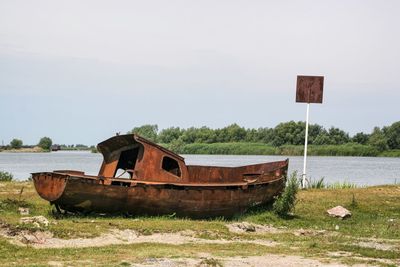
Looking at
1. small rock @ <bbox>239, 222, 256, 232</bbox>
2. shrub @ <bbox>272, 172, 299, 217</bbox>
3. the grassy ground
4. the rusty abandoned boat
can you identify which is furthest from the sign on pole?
small rock @ <bbox>239, 222, 256, 232</bbox>

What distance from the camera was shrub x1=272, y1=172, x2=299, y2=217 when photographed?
19969mm

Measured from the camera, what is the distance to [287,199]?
65.6ft

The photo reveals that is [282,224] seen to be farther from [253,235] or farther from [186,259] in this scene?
[186,259]

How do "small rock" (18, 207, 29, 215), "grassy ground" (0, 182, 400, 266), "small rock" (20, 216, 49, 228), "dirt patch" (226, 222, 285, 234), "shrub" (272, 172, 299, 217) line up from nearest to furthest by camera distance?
"grassy ground" (0, 182, 400, 266) < "small rock" (20, 216, 49, 228) < "dirt patch" (226, 222, 285, 234) < "small rock" (18, 207, 29, 215) < "shrub" (272, 172, 299, 217)

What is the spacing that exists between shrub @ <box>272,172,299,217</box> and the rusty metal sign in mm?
8004

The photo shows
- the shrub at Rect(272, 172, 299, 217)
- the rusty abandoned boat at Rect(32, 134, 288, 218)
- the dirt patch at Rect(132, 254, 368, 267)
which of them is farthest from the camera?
the shrub at Rect(272, 172, 299, 217)

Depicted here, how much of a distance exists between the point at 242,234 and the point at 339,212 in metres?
4.84

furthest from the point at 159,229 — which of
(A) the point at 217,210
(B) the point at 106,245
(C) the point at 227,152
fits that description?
(C) the point at 227,152

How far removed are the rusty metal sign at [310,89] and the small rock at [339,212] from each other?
24.7ft

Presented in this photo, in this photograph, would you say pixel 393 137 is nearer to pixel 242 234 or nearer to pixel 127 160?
pixel 127 160

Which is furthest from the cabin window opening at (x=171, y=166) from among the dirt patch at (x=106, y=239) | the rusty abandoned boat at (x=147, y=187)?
the dirt patch at (x=106, y=239)

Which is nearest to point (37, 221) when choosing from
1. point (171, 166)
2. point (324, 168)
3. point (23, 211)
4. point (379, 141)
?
point (23, 211)

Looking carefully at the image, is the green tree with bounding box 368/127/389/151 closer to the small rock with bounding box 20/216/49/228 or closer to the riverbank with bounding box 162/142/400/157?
the riverbank with bounding box 162/142/400/157

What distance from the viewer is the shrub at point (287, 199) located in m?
20.0
